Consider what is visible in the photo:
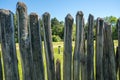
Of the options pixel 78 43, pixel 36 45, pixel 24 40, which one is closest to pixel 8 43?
pixel 24 40

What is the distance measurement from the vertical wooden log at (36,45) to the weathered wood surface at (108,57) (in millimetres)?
1033

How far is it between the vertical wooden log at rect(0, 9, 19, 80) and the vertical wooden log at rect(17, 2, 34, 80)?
0.11 meters

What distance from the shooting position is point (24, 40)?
365 cm

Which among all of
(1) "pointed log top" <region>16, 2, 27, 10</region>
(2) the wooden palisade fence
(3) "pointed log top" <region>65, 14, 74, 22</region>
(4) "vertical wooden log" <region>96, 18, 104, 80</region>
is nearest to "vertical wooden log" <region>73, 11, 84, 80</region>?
(2) the wooden palisade fence

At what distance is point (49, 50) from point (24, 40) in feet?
1.39

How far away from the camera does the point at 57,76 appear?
397 centimetres

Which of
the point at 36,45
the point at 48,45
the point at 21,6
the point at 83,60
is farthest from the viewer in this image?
the point at 83,60

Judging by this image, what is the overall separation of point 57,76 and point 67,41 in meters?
0.53

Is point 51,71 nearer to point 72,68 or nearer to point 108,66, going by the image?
point 72,68

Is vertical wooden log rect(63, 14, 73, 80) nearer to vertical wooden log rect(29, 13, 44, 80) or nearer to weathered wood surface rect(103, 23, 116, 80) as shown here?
vertical wooden log rect(29, 13, 44, 80)

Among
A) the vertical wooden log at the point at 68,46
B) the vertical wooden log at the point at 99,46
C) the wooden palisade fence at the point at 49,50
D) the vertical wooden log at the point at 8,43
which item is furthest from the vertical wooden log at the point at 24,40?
the vertical wooden log at the point at 99,46

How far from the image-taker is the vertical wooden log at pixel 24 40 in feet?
11.8

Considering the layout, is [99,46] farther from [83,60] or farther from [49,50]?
[49,50]

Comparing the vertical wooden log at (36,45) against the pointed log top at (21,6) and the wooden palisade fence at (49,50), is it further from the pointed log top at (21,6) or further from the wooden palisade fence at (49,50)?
the pointed log top at (21,6)
